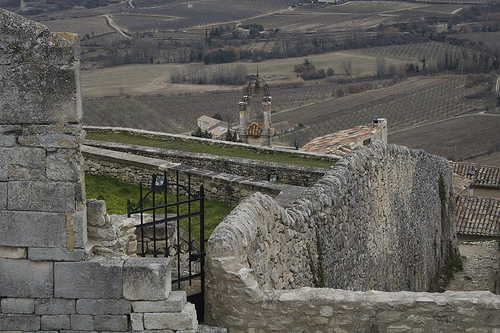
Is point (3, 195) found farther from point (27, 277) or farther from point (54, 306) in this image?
point (54, 306)

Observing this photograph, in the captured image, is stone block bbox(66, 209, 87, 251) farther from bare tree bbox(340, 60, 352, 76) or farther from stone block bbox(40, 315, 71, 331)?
bare tree bbox(340, 60, 352, 76)

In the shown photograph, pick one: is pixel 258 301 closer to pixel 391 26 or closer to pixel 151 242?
pixel 151 242

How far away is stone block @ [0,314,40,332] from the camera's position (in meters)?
5.68

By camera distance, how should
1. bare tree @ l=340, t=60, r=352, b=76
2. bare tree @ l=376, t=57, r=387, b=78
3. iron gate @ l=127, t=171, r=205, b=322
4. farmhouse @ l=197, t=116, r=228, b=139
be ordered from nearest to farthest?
iron gate @ l=127, t=171, r=205, b=322 → farmhouse @ l=197, t=116, r=228, b=139 → bare tree @ l=376, t=57, r=387, b=78 → bare tree @ l=340, t=60, r=352, b=76

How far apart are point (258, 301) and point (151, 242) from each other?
9.19 ft

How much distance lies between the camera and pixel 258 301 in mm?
6086

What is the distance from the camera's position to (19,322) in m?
5.69

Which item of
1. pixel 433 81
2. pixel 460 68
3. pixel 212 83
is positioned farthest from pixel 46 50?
pixel 460 68

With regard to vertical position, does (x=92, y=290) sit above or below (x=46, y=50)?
below

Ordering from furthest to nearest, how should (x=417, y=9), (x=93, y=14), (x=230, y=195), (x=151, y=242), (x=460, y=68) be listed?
(x=417, y=9) < (x=93, y=14) < (x=460, y=68) < (x=230, y=195) < (x=151, y=242)

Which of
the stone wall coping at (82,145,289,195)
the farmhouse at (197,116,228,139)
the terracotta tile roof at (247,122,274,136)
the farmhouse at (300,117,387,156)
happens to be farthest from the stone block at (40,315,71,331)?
the farmhouse at (197,116,228,139)

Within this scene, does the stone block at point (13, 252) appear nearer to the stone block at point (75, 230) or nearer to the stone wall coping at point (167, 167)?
the stone block at point (75, 230)

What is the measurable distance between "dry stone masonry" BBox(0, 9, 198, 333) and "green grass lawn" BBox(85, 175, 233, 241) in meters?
4.28

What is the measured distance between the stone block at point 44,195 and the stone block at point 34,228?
0.06 metres
